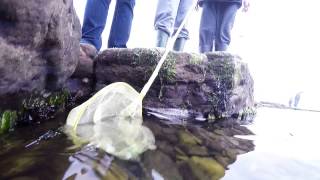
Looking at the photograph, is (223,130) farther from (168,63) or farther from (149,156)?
(149,156)

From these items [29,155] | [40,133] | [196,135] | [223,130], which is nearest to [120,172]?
[29,155]

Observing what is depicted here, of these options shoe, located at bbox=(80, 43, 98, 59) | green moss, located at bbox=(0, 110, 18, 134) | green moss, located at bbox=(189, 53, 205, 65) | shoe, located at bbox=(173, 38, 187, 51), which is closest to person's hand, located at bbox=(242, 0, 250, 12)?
shoe, located at bbox=(173, 38, 187, 51)

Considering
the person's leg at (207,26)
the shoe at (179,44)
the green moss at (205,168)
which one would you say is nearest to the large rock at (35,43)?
the green moss at (205,168)

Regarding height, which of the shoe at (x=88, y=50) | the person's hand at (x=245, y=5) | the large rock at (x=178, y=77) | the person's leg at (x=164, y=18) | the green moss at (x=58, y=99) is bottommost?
the green moss at (x=58, y=99)

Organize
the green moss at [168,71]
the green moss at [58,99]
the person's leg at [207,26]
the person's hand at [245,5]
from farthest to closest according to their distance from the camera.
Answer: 1. the person's hand at [245,5]
2. the person's leg at [207,26]
3. the green moss at [168,71]
4. the green moss at [58,99]

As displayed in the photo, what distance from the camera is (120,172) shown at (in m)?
1.33

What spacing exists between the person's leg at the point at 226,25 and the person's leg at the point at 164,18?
827 mm

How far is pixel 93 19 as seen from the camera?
3.45 metres

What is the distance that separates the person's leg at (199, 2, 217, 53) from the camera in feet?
14.4

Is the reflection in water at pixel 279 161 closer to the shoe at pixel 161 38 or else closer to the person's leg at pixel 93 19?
the shoe at pixel 161 38

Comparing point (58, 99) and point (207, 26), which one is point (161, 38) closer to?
point (207, 26)

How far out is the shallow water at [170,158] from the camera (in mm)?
1295

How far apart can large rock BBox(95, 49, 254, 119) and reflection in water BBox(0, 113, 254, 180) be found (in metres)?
0.97

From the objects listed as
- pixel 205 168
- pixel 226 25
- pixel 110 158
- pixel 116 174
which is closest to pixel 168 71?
pixel 226 25
